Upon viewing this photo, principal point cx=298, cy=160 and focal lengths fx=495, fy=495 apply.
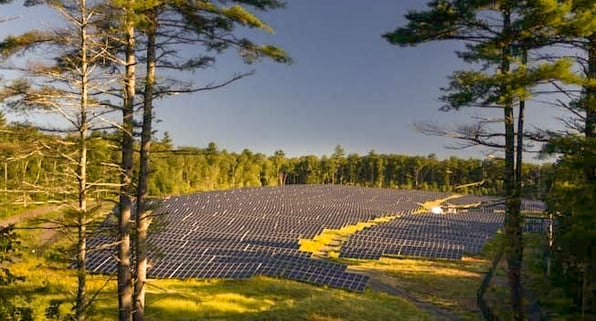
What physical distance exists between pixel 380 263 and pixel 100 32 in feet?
82.4

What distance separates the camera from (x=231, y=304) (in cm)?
2116

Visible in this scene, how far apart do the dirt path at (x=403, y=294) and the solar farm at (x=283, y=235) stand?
1399 millimetres

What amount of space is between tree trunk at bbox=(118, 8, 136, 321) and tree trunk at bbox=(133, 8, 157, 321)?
0.24m

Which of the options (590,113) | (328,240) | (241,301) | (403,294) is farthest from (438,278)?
(590,113)

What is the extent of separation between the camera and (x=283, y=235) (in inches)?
1416

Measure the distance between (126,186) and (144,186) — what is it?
416 mm

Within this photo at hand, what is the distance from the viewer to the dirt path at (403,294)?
71.3 feet

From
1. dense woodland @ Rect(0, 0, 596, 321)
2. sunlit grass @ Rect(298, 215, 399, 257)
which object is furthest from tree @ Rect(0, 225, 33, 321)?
sunlit grass @ Rect(298, 215, 399, 257)

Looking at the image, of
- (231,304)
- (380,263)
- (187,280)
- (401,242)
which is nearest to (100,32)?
(231,304)

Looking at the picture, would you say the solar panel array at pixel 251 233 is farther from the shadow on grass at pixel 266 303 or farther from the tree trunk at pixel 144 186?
the shadow on grass at pixel 266 303

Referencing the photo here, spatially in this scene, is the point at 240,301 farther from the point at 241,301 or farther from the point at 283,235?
the point at 283,235

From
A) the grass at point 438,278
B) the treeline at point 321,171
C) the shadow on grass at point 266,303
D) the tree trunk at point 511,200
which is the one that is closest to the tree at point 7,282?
the shadow on grass at point 266,303

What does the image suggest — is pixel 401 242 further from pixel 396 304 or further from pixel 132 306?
pixel 132 306

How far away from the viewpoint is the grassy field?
17906mm
